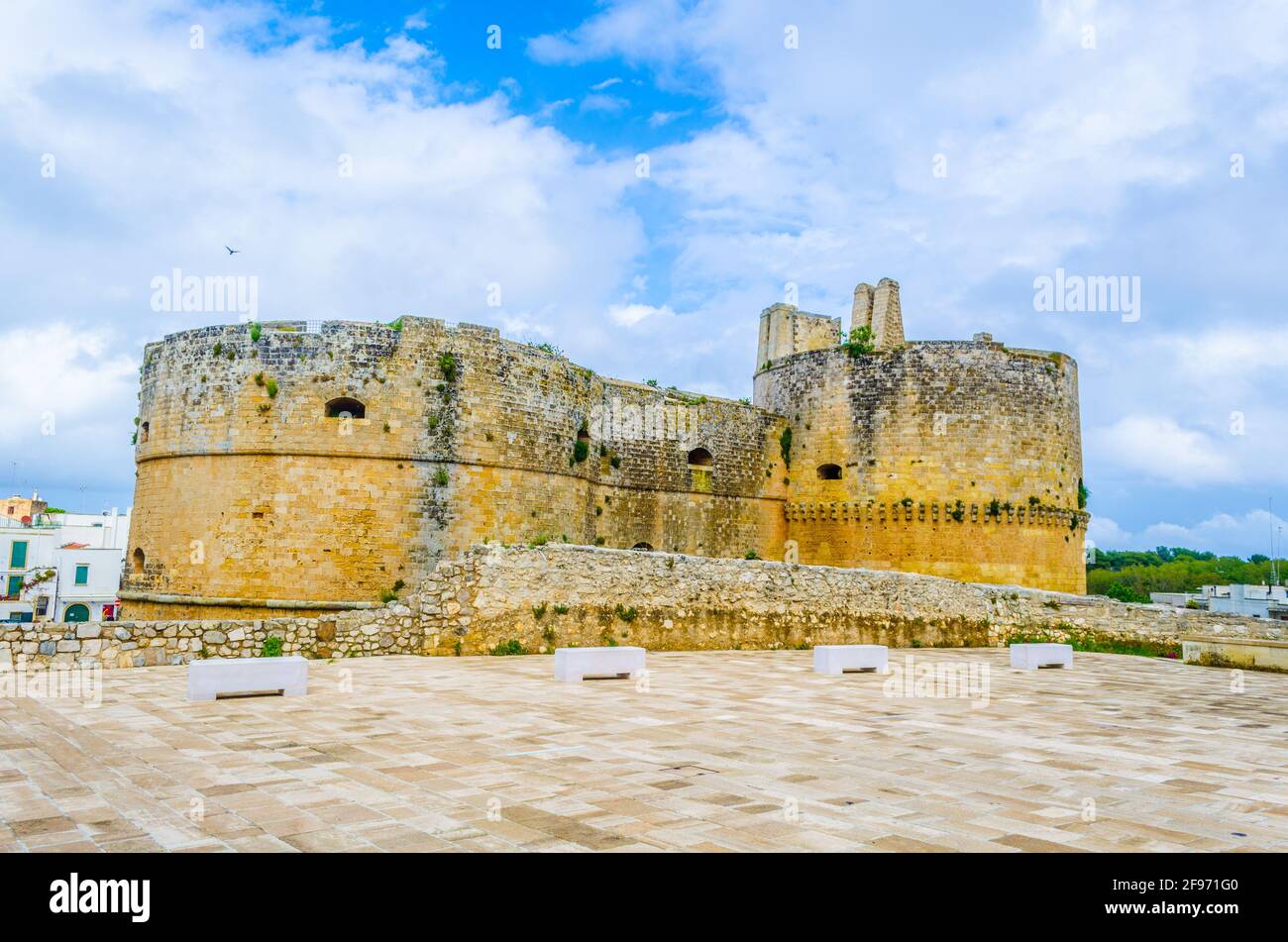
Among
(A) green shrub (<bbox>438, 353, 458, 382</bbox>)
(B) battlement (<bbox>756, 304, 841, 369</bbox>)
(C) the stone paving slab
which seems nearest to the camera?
(C) the stone paving slab

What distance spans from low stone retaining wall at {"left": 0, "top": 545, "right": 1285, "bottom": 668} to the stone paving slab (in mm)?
1301

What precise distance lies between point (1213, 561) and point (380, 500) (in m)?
83.3

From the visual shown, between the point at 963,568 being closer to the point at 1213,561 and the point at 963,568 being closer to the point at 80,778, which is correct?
the point at 80,778

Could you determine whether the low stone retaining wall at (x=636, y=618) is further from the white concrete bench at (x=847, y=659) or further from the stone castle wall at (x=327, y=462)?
the stone castle wall at (x=327, y=462)

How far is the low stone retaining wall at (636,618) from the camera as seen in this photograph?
10.4 metres

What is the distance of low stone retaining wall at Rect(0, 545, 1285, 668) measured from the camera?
10.4m

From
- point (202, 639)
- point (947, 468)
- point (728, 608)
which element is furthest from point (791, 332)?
point (202, 639)

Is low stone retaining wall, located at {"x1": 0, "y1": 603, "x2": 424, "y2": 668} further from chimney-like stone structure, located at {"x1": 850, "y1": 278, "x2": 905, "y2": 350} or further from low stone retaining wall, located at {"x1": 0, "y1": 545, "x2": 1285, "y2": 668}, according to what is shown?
chimney-like stone structure, located at {"x1": 850, "y1": 278, "x2": 905, "y2": 350}

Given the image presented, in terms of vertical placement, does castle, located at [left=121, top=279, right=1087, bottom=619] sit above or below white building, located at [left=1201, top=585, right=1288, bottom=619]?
above

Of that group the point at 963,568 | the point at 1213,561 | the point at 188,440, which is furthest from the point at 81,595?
the point at 1213,561

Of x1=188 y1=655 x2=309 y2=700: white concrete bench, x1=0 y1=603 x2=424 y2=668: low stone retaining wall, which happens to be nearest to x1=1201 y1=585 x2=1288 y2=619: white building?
x1=0 y1=603 x2=424 y2=668: low stone retaining wall

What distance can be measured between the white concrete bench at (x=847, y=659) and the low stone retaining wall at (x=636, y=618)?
9.49 ft

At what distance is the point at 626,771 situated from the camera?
5.37 meters
